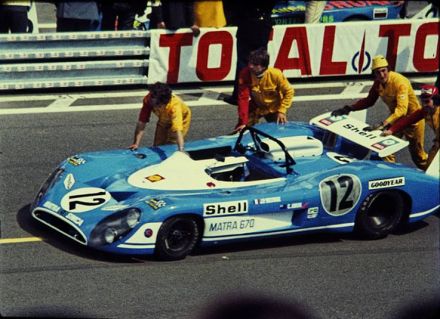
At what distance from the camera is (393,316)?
8.58 metres

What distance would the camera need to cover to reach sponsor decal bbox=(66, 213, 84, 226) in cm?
894

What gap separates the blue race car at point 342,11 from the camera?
16234 millimetres

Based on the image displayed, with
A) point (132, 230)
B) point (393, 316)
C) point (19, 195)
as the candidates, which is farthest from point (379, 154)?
point (19, 195)

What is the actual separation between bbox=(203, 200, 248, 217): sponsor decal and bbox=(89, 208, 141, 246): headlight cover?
0.65m

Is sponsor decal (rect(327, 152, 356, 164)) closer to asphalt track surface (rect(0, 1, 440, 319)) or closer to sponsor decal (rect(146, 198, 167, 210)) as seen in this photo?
asphalt track surface (rect(0, 1, 440, 319))

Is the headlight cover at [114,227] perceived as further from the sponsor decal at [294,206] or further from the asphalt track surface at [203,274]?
the sponsor decal at [294,206]

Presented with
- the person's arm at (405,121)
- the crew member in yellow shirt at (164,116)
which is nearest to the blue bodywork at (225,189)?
the crew member in yellow shirt at (164,116)

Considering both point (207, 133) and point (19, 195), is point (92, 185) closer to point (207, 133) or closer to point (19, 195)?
point (19, 195)

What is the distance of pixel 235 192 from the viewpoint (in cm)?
942

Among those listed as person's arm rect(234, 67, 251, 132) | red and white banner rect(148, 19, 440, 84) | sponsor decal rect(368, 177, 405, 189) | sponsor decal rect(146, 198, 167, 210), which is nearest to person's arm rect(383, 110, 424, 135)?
sponsor decal rect(368, 177, 405, 189)

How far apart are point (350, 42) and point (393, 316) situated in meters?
7.29

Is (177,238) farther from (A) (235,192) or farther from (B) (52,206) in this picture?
(B) (52,206)

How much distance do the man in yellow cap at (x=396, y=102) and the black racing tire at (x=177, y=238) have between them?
273cm

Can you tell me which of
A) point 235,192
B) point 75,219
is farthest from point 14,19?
point 235,192
